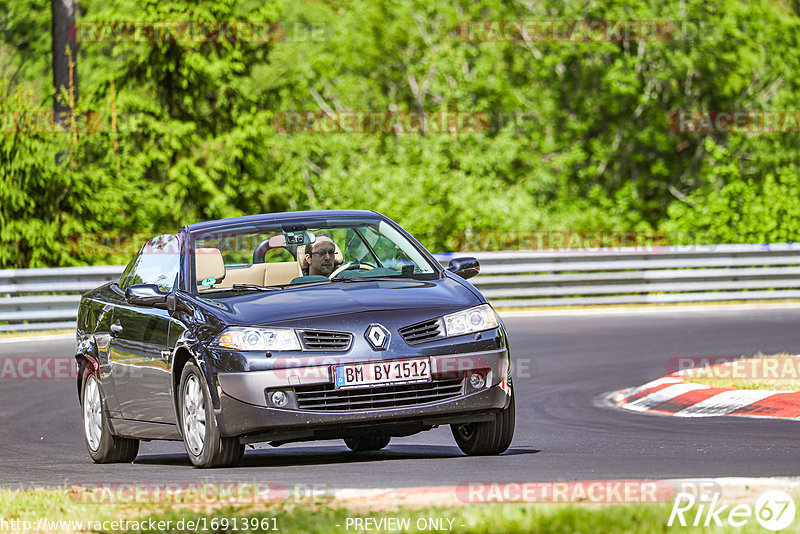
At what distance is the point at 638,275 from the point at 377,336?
15.3 m

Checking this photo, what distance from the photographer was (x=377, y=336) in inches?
315

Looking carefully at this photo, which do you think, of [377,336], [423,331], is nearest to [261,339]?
[377,336]

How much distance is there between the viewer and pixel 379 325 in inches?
316

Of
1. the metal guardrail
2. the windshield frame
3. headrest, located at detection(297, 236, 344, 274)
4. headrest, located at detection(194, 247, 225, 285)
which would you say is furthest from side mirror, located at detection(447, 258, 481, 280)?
the metal guardrail

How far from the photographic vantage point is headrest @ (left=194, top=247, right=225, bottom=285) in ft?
30.0

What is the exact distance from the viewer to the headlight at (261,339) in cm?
799

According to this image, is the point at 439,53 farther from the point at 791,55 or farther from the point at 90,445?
the point at 90,445

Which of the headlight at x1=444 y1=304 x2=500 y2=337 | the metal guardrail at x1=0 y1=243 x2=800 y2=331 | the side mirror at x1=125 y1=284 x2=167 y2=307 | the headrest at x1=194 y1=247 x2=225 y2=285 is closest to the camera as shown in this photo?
the headlight at x1=444 y1=304 x2=500 y2=337

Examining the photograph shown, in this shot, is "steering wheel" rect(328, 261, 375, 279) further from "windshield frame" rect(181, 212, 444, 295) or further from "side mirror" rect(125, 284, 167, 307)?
"side mirror" rect(125, 284, 167, 307)

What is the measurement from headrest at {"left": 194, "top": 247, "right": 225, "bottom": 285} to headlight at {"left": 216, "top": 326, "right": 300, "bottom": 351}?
3.74 ft

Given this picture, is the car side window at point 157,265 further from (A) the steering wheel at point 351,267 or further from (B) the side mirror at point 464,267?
(B) the side mirror at point 464,267

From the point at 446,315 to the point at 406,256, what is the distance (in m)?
1.30

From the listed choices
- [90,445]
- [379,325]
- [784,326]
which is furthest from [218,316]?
[784,326]

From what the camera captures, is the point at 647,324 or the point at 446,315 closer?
the point at 446,315
